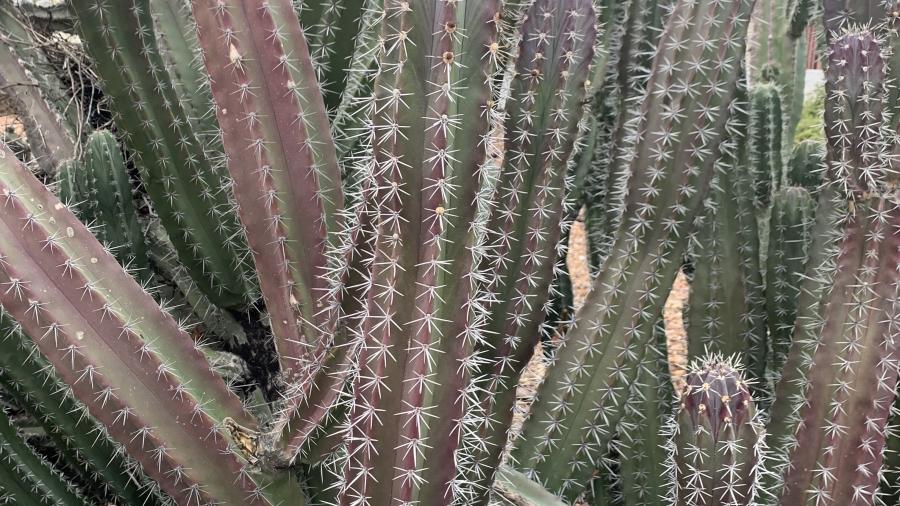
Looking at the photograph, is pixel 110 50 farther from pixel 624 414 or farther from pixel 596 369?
pixel 624 414

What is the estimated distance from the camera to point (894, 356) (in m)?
1.80

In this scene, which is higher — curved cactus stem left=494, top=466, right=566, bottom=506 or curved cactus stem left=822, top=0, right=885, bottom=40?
curved cactus stem left=822, top=0, right=885, bottom=40

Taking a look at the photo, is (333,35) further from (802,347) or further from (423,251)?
(802,347)

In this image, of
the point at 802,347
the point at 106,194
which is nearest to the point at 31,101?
the point at 106,194

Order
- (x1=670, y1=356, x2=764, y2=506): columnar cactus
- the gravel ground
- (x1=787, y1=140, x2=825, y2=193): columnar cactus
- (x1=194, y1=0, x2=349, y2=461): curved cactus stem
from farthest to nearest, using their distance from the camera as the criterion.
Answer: the gravel ground → (x1=787, y1=140, x2=825, y2=193): columnar cactus → (x1=194, y1=0, x2=349, y2=461): curved cactus stem → (x1=670, y1=356, x2=764, y2=506): columnar cactus

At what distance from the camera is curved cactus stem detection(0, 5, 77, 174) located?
2809 mm

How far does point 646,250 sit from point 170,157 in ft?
4.79

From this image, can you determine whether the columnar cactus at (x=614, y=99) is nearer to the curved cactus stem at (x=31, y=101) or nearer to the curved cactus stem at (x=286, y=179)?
the curved cactus stem at (x=286, y=179)

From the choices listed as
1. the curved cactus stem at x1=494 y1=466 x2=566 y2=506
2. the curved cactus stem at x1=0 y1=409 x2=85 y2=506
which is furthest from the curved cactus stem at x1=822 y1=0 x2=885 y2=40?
the curved cactus stem at x1=0 y1=409 x2=85 y2=506

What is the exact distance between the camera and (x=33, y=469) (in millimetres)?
2078

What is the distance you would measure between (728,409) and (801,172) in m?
2.01

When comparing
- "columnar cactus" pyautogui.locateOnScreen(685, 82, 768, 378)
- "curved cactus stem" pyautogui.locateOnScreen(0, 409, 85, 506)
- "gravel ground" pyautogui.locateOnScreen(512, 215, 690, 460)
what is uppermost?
"columnar cactus" pyautogui.locateOnScreen(685, 82, 768, 378)

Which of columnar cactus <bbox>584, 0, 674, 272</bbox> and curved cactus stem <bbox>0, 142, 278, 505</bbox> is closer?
curved cactus stem <bbox>0, 142, 278, 505</bbox>

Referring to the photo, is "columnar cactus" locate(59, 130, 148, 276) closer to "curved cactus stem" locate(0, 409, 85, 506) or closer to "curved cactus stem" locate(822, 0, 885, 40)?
"curved cactus stem" locate(0, 409, 85, 506)
